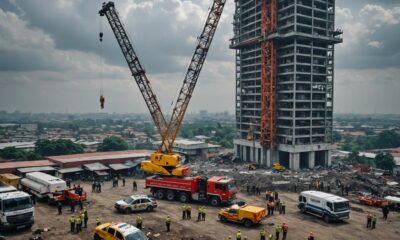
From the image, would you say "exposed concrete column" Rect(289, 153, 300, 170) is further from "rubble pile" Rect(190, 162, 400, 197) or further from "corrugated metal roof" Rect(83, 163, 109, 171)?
"corrugated metal roof" Rect(83, 163, 109, 171)

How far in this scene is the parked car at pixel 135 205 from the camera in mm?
30984

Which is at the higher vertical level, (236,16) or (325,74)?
(236,16)

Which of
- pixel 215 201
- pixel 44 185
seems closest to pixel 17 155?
pixel 44 185

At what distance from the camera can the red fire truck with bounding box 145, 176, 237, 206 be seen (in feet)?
111

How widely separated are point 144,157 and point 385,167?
172 ft

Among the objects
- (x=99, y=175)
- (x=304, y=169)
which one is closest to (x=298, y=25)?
(x=304, y=169)

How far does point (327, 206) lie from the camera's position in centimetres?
2930

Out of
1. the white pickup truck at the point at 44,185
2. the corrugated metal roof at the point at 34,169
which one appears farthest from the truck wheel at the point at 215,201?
the corrugated metal roof at the point at 34,169

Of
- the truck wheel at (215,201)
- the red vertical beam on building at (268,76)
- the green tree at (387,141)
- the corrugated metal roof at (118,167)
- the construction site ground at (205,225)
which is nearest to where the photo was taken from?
the construction site ground at (205,225)

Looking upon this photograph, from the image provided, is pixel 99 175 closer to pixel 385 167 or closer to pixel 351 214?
pixel 351 214

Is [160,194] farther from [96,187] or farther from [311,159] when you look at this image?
[311,159]

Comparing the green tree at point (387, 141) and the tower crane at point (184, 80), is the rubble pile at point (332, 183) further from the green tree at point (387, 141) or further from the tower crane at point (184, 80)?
the green tree at point (387, 141)

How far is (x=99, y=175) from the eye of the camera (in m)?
50.1

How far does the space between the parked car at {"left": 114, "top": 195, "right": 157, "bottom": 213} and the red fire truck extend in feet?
14.7
